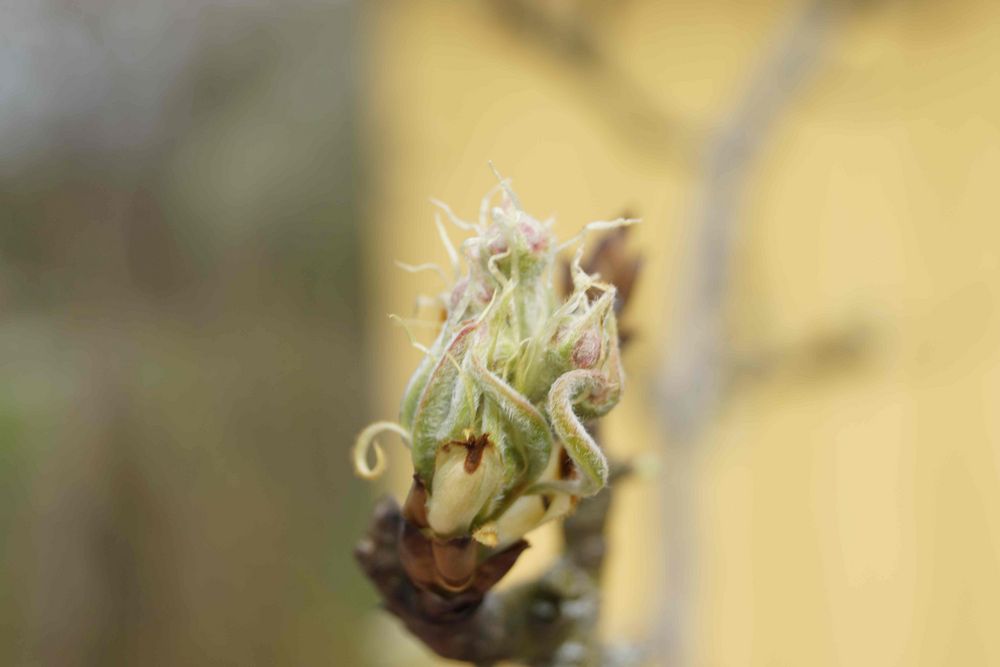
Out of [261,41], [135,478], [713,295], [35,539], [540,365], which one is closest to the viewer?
[540,365]

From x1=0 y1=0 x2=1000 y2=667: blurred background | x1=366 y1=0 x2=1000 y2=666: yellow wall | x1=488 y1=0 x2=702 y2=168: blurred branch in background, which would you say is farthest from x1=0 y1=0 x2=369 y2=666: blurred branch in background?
x1=488 y1=0 x2=702 y2=168: blurred branch in background

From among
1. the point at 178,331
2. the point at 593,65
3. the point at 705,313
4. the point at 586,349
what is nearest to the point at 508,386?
the point at 586,349

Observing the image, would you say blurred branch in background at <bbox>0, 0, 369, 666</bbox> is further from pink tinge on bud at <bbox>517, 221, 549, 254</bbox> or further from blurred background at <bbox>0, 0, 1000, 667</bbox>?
pink tinge on bud at <bbox>517, 221, 549, 254</bbox>

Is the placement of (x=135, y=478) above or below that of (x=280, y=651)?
above

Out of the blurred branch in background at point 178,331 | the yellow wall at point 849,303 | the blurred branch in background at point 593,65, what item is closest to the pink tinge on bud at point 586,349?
the blurred branch in background at point 593,65

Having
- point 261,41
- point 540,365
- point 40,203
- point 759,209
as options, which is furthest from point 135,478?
point 540,365

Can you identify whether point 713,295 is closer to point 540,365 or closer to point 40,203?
point 540,365

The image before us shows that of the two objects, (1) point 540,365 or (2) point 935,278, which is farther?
(2) point 935,278

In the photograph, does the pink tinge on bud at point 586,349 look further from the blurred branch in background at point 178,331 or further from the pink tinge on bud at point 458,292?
the blurred branch in background at point 178,331
